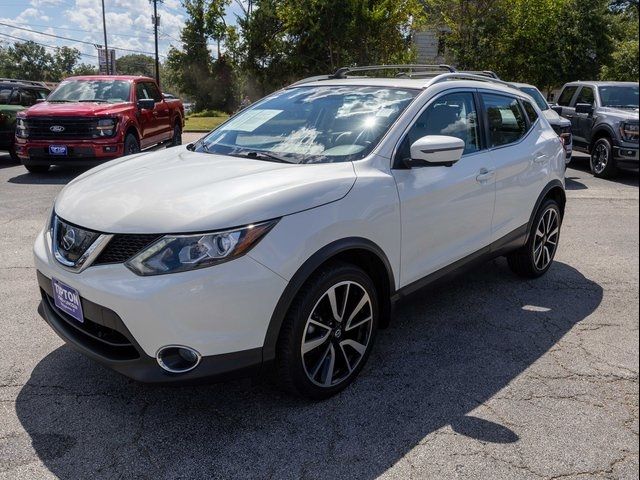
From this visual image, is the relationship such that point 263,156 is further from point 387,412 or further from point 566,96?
point 566,96

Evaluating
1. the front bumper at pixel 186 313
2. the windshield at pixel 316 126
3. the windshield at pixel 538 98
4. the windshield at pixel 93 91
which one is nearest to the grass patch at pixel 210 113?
the windshield at pixel 93 91

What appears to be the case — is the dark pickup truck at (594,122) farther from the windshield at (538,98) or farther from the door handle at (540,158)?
the door handle at (540,158)

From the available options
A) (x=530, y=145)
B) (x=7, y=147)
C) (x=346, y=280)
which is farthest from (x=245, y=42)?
(x=346, y=280)

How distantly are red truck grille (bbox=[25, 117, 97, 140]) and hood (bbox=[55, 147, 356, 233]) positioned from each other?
6.93 m

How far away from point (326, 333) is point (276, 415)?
0.50m

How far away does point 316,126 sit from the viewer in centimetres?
359

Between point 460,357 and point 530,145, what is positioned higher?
point 530,145

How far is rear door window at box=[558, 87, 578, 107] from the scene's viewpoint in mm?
12695

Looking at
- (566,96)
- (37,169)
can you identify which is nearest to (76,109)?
(37,169)

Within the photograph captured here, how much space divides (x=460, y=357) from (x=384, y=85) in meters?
1.89

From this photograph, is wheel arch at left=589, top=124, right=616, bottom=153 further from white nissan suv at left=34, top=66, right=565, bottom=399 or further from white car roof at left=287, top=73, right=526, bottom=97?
white nissan suv at left=34, top=66, right=565, bottom=399

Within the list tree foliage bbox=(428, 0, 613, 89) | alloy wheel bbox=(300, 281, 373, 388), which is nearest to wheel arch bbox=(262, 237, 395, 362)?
alloy wheel bbox=(300, 281, 373, 388)

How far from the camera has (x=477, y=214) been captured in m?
3.85

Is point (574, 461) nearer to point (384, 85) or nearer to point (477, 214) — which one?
point (477, 214)
